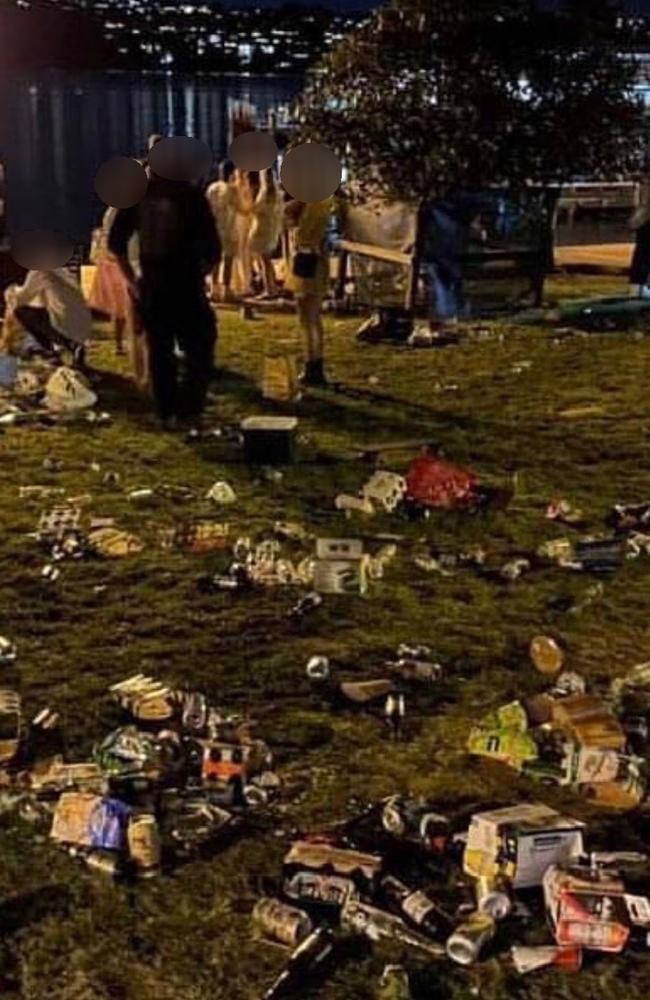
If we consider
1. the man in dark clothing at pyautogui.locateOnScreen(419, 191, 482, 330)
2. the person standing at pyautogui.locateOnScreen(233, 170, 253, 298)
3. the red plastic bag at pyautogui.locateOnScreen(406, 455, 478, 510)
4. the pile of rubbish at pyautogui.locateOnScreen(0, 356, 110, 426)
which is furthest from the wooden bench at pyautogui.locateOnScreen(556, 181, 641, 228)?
the red plastic bag at pyautogui.locateOnScreen(406, 455, 478, 510)

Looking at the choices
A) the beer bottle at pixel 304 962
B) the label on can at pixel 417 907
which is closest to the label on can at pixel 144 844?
the beer bottle at pixel 304 962

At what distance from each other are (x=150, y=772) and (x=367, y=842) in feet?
2.23

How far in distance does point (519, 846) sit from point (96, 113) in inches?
2475

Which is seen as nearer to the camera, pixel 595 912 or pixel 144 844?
pixel 595 912

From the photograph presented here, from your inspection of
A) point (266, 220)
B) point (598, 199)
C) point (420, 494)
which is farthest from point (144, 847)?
point (598, 199)

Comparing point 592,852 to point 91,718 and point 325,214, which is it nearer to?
point 91,718

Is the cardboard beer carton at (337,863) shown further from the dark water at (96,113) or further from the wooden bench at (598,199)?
the dark water at (96,113)

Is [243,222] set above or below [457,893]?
above

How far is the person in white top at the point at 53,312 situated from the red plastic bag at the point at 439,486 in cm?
350

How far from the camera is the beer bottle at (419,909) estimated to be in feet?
11.4

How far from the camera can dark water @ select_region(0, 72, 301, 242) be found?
46.1 meters

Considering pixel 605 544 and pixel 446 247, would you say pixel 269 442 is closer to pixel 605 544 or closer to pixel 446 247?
Answer: pixel 605 544

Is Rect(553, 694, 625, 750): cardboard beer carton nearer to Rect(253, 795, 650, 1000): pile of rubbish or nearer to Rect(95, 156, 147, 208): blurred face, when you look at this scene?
Rect(253, 795, 650, 1000): pile of rubbish

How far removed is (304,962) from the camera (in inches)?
132
